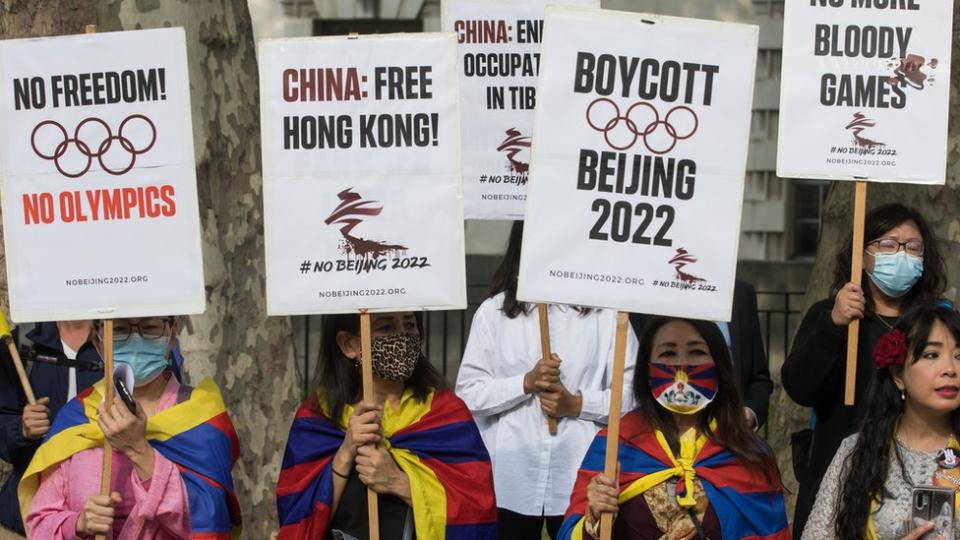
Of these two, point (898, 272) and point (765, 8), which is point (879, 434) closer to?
point (898, 272)

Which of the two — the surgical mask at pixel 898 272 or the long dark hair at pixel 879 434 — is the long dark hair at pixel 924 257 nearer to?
the surgical mask at pixel 898 272

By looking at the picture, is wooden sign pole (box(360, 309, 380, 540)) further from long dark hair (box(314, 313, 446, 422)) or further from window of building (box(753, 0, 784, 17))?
window of building (box(753, 0, 784, 17))

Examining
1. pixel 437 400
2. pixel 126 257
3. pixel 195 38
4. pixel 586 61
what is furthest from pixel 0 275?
pixel 586 61

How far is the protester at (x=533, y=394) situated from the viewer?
6.43 m

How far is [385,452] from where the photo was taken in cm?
554

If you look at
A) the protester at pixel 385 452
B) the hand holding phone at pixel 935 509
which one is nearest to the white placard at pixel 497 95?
the protester at pixel 385 452

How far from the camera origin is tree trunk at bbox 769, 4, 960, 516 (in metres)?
8.48

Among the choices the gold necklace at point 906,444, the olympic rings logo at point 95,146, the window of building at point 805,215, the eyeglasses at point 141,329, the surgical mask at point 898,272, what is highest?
the olympic rings logo at point 95,146

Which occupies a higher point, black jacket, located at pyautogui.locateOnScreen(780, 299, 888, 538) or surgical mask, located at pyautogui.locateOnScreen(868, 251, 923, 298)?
surgical mask, located at pyautogui.locateOnScreen(868, 251, 923, 298)

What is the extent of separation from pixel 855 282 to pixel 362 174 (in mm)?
1850

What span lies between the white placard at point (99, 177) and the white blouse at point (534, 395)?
4.65ft

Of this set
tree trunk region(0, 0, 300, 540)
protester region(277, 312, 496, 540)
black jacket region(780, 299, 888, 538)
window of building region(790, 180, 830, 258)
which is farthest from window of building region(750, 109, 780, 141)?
protester region(277, 312, 496, 540)

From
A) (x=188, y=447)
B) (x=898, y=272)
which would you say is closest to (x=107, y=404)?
(x=188, y=447)

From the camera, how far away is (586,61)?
Result: 536cm
